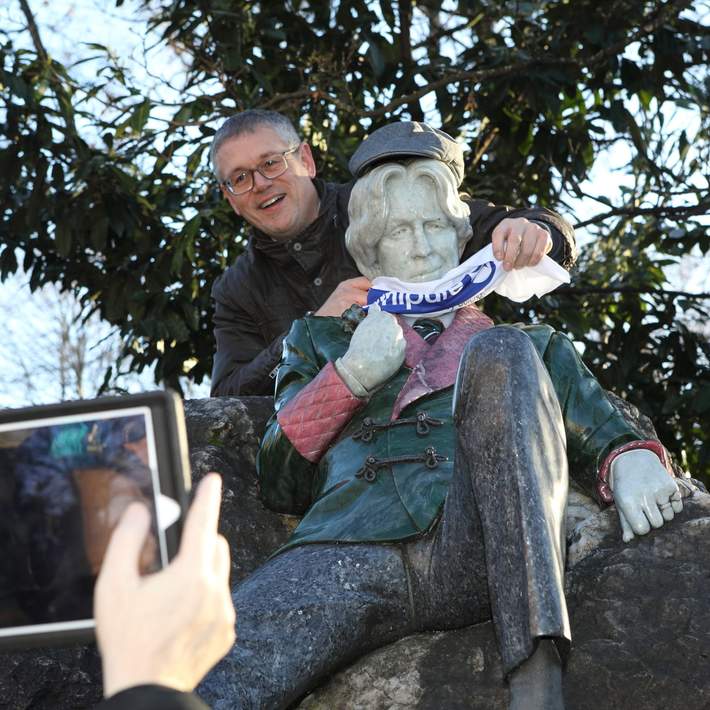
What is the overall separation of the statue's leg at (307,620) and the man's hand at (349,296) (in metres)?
0.93

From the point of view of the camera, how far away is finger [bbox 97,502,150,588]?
1303 mm

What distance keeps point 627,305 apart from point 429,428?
149 inches

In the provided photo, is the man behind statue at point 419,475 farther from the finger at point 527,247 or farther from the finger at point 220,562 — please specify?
the finger at point 220,562

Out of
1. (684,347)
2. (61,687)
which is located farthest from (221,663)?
(684,347)

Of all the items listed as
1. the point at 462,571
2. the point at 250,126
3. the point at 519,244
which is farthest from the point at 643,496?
the point at 250,126

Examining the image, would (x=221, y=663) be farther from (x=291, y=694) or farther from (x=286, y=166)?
(x=286, y=166)

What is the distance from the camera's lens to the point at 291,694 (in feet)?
9.18

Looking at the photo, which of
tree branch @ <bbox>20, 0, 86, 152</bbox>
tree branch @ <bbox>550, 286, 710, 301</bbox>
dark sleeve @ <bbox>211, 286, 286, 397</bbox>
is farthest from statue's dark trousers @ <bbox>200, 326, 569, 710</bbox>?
tree branch @ <bbox>550, 286, 710, 301</bbox>

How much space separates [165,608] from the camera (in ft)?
4.23

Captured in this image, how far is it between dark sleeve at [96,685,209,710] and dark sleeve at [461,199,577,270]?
8.85 feet

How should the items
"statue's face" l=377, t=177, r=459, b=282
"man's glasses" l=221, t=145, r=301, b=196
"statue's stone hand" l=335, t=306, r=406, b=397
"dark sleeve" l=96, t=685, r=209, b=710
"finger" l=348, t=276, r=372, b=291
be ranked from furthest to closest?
1. "man's glasses" l=221, t=145, r=301, b=196
2. "finger" l=348, t=276, r=372, b=291
3. "statue's face" l=377, t=177, r=459, b=282
4. "statue's stone hand" l=335, t=306, r=406, b=397
5. "dark sleeve" l=96, t=685, r=209, b=710

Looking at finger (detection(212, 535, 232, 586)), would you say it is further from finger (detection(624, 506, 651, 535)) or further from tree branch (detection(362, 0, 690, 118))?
tree branch (detection(362, 0, 690, 118))

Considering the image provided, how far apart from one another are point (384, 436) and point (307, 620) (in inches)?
21.4

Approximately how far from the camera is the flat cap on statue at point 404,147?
367 centimetres
